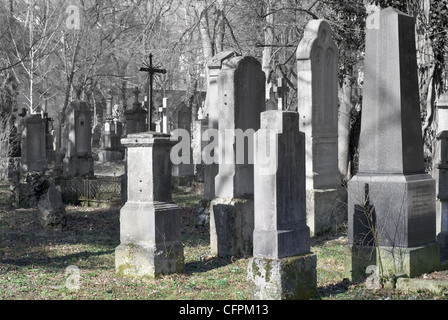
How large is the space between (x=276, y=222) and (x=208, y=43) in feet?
56.1

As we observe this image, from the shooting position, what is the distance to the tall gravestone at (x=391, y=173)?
7660 millimetres

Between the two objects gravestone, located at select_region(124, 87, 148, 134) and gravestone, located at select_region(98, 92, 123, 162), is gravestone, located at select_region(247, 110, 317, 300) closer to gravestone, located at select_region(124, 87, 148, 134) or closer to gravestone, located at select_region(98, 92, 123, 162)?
gravestone, located at select_region(124, 87, 148, 134)

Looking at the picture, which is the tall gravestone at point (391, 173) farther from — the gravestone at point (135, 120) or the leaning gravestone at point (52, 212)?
the gravestone at point (135, 120)

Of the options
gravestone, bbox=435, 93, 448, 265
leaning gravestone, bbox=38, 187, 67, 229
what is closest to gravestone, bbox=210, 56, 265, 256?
gravestone, bbox=435, 93, 448, 265

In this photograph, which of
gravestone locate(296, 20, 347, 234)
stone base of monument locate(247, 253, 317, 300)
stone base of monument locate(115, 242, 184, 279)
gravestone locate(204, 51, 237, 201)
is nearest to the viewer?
stone base of monument locate(247, 253, 317, 300)

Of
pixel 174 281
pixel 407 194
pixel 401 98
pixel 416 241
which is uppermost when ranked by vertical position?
pixel 401 98

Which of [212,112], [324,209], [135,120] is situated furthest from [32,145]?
[324,209]

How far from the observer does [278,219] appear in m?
6.61

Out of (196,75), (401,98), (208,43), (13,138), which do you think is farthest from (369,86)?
(196,75)

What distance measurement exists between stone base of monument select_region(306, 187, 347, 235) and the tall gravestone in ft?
10.6

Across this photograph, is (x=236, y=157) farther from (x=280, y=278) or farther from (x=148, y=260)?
(x=280, y=278)

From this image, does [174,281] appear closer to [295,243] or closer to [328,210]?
[295,243]

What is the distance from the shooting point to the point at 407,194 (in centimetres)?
761

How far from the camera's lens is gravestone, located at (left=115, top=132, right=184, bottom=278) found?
8258 millimetres
